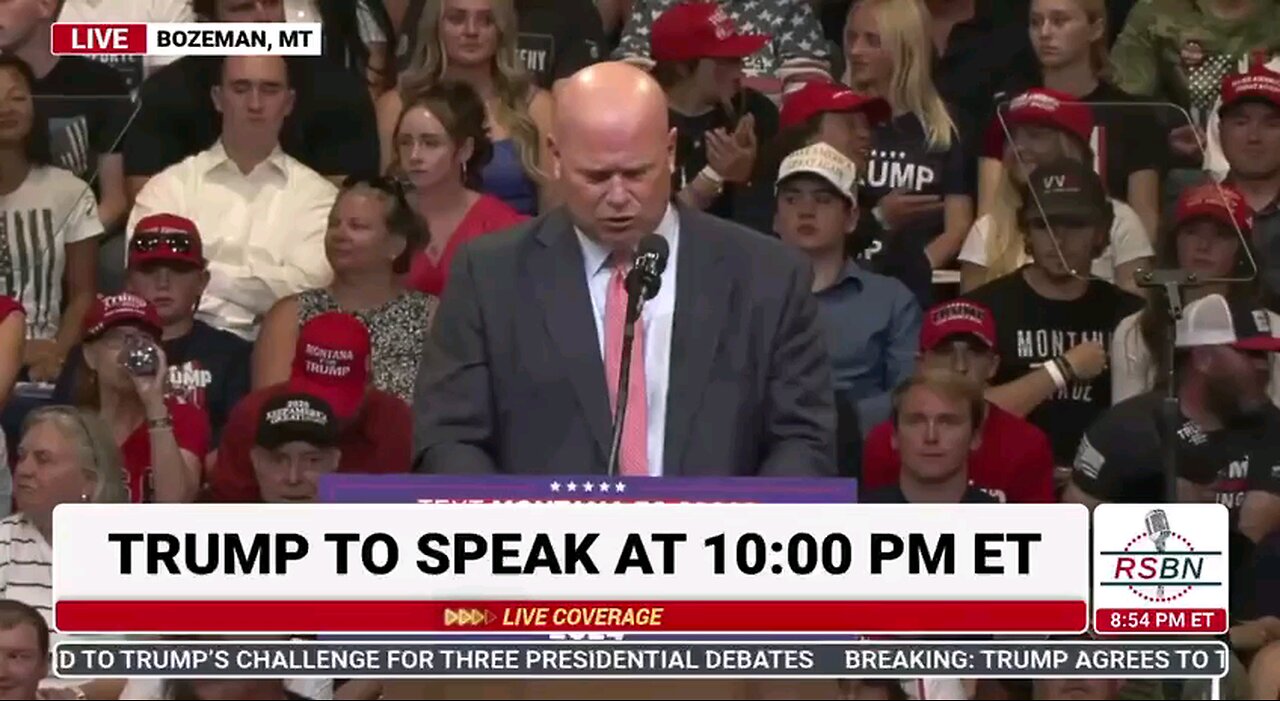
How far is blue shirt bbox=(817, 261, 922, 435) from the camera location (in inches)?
187

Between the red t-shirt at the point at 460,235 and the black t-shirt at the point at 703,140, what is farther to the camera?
the black t-shirt at the point at 703,140

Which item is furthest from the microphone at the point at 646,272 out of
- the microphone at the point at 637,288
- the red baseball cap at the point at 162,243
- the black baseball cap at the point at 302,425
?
the red baseball cap at the point at 162,243

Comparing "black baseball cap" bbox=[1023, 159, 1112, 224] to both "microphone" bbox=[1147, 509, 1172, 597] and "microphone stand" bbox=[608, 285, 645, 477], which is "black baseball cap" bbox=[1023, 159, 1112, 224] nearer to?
"microphone" bbox=[1147, 509, 1172, 597]

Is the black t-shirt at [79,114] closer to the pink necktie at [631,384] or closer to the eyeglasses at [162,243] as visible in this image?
the eyeglasses at [162,243]

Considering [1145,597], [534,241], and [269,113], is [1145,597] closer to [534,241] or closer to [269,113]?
[534,241]

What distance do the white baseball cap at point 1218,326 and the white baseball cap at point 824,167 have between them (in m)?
0.57

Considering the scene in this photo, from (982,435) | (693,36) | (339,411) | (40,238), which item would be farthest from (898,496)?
(40,238)

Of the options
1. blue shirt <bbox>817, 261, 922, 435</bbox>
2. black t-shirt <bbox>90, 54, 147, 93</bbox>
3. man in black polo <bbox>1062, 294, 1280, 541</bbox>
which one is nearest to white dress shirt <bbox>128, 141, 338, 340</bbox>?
black t-shirt <bbox>90, 54, 147, 93</bbox>

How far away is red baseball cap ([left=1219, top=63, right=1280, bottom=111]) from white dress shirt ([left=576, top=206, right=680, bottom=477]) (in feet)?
4.00

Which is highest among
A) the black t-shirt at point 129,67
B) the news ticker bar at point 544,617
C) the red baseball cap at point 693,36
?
the red baseball cap at point 693,36

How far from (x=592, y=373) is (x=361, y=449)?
652 millimetres

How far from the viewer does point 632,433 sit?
4.00 meters

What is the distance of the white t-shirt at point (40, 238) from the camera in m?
4.74

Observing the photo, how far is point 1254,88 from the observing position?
16.0ft
